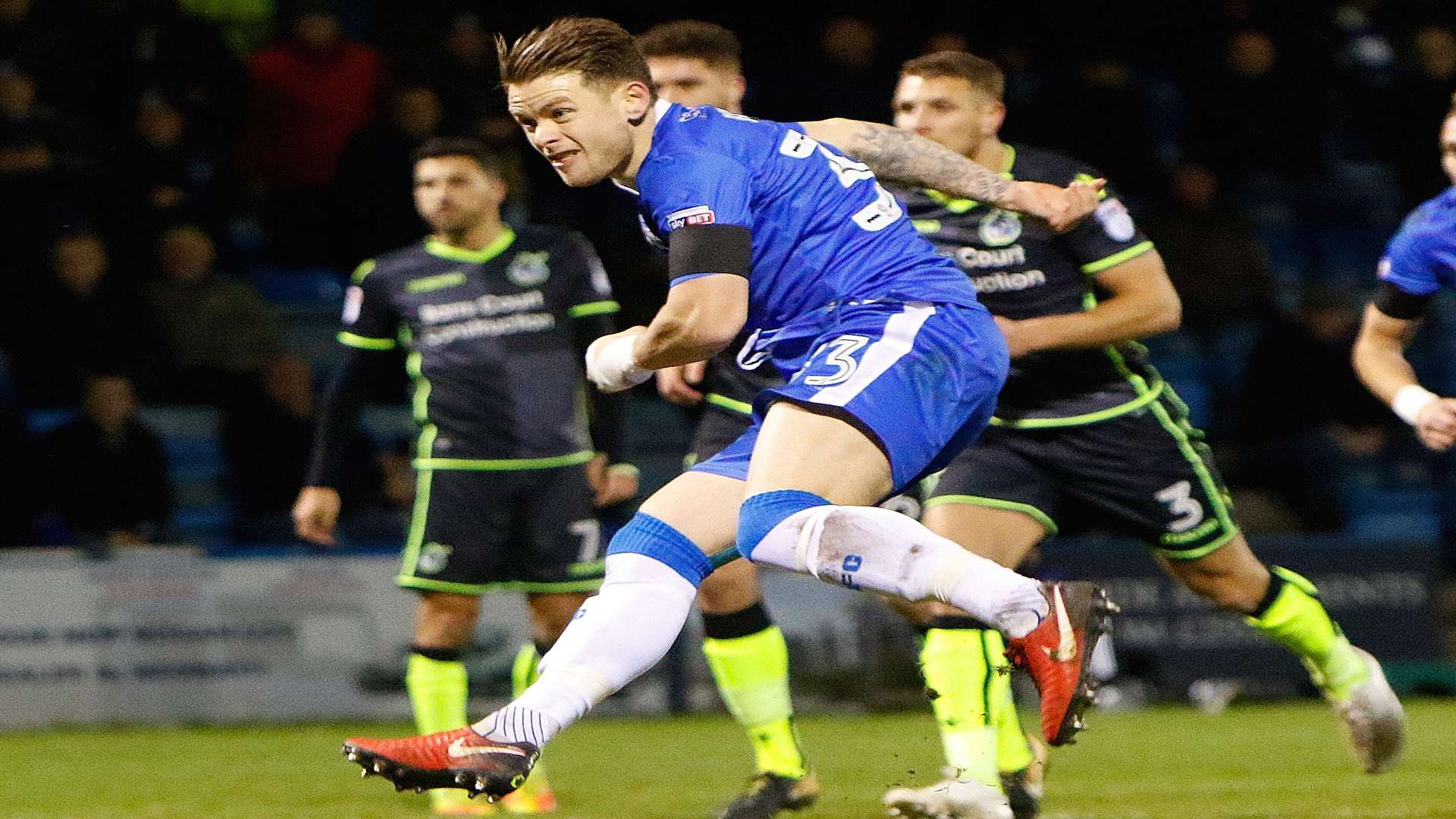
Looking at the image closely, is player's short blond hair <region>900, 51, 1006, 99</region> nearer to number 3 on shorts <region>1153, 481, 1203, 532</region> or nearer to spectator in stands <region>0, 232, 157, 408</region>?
number 3 on shorts <region>1153, 481, 1203, 532</region>

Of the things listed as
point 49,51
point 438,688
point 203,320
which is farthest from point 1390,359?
point 49,51

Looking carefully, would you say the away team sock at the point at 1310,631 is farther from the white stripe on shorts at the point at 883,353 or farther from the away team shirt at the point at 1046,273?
the white stripe on shorts at the point at 883,353

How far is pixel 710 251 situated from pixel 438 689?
3.01 meters

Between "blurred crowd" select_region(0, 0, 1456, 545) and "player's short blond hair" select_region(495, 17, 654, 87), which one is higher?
"player's short blond hair" select_region(495, 17, 654, 87)

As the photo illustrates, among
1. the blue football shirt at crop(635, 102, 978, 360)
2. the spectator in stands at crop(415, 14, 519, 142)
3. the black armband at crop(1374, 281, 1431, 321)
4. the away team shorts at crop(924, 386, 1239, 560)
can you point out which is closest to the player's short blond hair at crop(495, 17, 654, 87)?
the blue football shirt at crop(635, 102, 978, 360)

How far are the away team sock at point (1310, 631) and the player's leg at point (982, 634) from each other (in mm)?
748

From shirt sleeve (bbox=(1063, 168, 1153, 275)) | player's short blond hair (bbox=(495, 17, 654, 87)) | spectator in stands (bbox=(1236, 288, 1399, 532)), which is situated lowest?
spectator in stands (bbox=(1236, 288, 1399, 532))

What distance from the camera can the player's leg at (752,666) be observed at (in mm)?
6391

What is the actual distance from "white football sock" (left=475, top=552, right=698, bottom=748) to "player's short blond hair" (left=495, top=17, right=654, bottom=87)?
1.05 m

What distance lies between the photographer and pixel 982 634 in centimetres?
611

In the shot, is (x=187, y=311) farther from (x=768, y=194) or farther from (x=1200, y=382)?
(x=768, y=194)

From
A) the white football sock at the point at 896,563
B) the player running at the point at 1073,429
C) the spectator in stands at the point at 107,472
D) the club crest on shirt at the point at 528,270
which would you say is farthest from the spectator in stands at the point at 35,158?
the white football sock at the point at 896,563

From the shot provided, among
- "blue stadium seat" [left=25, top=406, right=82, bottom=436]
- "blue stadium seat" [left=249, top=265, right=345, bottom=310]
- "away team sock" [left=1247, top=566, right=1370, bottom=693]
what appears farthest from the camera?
"blue stadium seat" [left=249, top=265, right=345, bottom=310]

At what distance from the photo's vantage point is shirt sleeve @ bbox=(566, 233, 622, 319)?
762 cm
